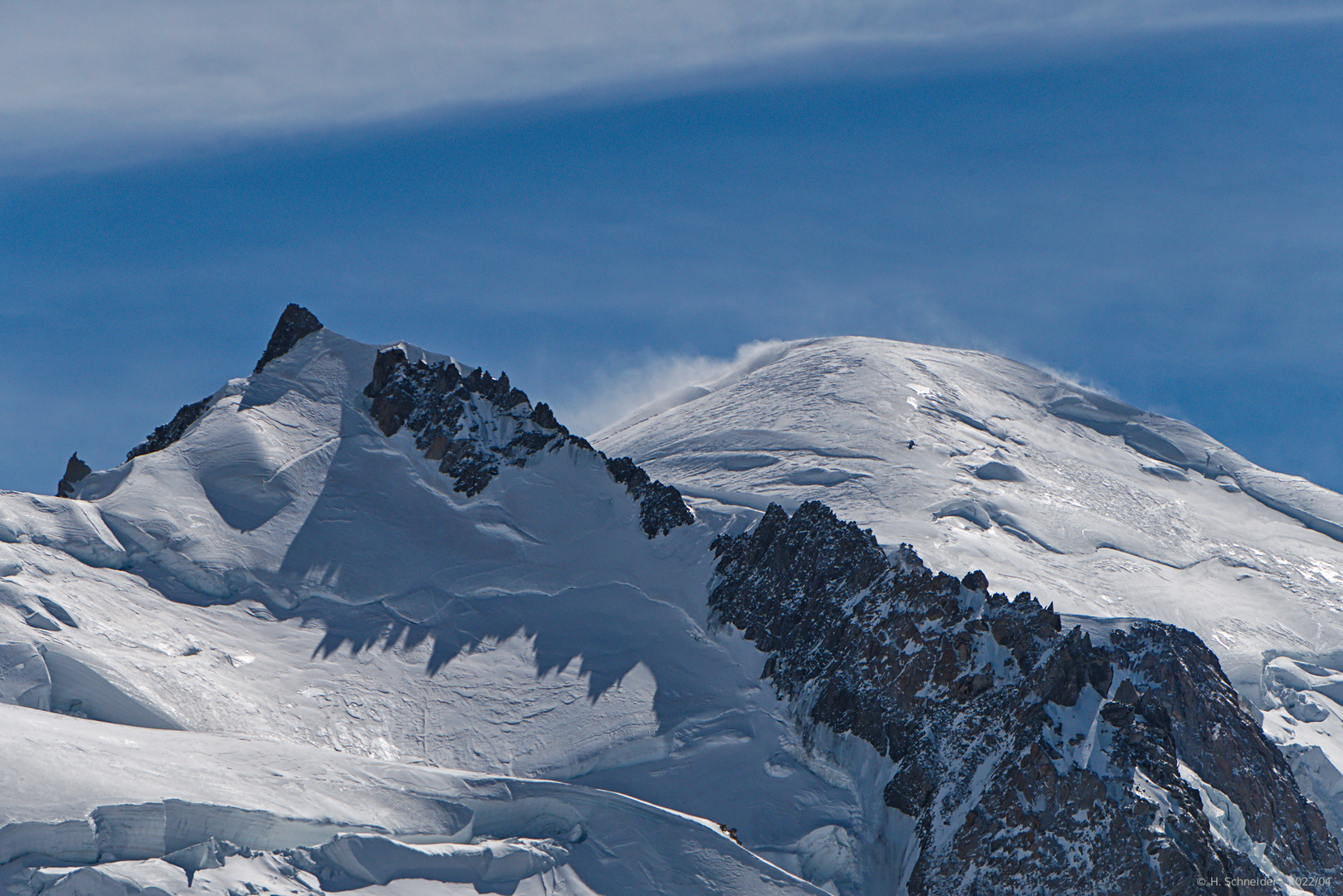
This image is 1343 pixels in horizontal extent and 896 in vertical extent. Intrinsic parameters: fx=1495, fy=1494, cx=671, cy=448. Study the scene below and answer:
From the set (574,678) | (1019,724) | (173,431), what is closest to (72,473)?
(173,431)

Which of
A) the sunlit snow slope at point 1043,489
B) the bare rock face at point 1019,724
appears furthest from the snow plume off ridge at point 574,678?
the sunlit snow slope at point 1043,489

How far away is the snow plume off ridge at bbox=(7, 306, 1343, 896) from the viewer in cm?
5659

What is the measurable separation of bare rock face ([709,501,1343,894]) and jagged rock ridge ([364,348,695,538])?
6.87 m

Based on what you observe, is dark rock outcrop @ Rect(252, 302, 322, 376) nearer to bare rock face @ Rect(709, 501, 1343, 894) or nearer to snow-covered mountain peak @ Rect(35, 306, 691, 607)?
snow-covered mountain peak @ Rect(35, 306, 691, 607)

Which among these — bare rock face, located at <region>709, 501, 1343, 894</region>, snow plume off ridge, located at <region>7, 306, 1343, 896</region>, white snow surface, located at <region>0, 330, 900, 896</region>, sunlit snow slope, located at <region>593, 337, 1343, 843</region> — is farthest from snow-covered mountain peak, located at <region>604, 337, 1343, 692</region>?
white snow surface, located at <region>0, 330, 900, 896</region>

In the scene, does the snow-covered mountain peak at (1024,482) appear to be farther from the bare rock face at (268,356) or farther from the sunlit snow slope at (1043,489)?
the bare rock face at (268,356)

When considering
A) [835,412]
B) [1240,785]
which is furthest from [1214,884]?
[835,412]

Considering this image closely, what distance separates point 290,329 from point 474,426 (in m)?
15.9

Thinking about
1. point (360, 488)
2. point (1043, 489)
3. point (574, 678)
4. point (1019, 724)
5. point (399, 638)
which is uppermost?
point (1043, 489)

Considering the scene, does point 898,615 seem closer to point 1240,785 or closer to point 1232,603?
point 1240,785

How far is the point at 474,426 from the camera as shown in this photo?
88000 millimetres

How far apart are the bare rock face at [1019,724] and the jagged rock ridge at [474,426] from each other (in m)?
6.87

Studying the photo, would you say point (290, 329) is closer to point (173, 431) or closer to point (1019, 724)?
point (173, 431)

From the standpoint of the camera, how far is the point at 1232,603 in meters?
99.8
